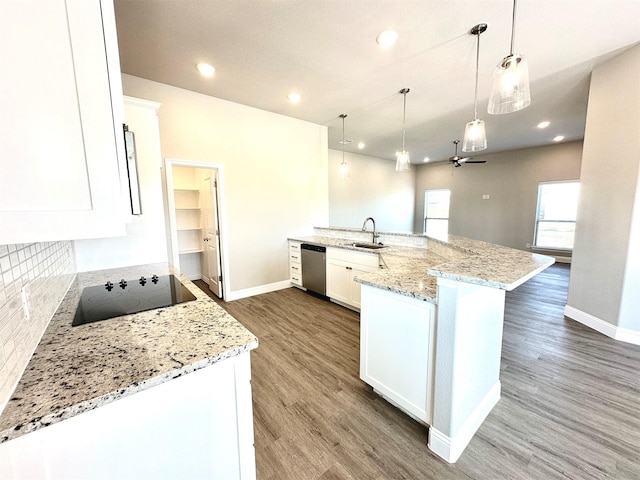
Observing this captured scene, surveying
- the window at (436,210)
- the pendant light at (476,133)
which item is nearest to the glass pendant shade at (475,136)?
the pendant light at (476,133)

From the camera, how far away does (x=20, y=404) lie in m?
0.66

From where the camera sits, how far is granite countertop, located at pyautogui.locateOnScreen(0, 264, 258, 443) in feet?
2.16

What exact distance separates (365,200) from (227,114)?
4.92 m

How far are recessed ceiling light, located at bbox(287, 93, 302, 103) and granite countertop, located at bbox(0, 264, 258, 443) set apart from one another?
10.4 ft

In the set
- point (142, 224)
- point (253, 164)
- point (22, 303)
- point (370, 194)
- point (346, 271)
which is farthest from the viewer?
point (370, 194)

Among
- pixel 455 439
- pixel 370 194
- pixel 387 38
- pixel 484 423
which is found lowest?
pixel 484 423

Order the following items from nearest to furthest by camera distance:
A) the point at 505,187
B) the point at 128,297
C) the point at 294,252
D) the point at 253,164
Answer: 1. the point at 128,297
2. the point at 253,164
3. the point at 294,252
4. the point at 505,187

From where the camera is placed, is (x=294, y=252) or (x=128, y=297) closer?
(x=128, y=297)

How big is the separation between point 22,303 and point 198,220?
13.9 ft

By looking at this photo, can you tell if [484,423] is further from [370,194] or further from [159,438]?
[370,194]

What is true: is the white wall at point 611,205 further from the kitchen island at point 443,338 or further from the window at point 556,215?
the window at point 556,215

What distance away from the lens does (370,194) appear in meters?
7.87

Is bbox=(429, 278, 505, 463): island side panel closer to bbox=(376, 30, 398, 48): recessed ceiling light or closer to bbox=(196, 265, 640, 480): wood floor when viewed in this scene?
bbox=(196, 265, 640, 480): wood floor

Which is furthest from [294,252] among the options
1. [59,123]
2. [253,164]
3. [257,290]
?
[59,123]
